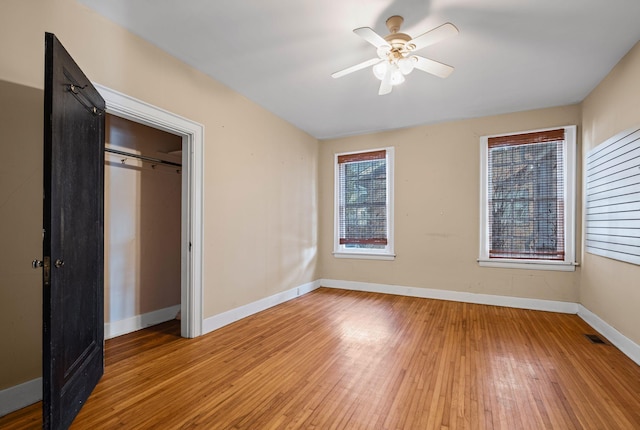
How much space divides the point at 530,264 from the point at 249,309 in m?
3.82

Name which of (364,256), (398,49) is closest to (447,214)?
(364,256)

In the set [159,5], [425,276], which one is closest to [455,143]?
[425,276]

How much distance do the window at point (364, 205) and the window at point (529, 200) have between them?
142 cm

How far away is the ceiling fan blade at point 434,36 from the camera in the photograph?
2.01m

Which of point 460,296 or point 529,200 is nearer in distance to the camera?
point 529,200

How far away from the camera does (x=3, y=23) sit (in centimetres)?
181

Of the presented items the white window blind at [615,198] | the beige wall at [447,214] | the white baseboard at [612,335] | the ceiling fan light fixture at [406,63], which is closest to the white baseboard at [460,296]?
the beige wall at [447,214]

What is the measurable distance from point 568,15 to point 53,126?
11.4 feet

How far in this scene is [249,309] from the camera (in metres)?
3.82

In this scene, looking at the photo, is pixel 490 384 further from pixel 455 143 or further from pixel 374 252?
pixel 455 143

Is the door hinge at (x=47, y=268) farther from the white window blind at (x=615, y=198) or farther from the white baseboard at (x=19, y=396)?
the white window blind at (x=615, y=198)

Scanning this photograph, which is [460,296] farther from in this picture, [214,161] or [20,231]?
[20,231]

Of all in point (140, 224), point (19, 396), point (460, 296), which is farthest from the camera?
point (460, 296)

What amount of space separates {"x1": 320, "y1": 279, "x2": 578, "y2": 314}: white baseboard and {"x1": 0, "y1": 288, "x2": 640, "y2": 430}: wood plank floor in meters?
0.41
